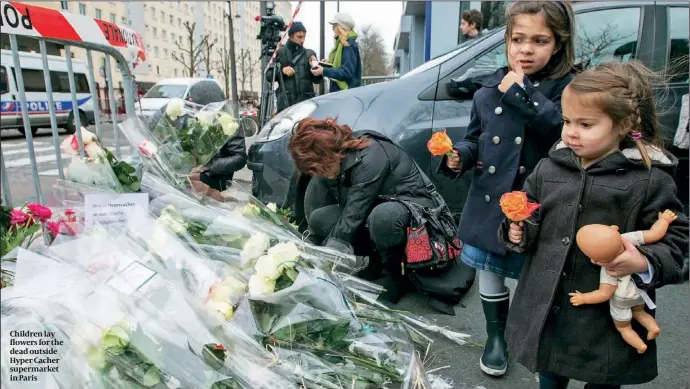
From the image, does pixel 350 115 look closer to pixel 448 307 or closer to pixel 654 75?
pixel 448 307

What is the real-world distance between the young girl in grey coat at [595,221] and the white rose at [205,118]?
2063 millimetres

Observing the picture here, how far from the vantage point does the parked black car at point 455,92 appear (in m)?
3.33

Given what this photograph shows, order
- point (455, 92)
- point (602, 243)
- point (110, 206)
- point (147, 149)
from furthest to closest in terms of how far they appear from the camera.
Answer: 1. point (455, 92)
2. point (147, 149)
3. point (110, 206)
4. point (602, 243)

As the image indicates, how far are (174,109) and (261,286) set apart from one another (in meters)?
1.70

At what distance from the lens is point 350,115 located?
11.2ft

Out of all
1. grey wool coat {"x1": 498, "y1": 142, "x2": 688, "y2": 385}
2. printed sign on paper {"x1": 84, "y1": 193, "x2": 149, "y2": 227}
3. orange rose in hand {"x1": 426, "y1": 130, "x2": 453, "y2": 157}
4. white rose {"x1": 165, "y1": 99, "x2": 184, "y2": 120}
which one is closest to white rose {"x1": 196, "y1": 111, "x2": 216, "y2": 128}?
white rose {"x1": 165, "y1": 99, "x2": 184, "y2": 120}

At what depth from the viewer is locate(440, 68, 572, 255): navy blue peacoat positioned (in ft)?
5.77

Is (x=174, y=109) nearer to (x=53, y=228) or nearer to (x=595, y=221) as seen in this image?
(x=53, y=228)

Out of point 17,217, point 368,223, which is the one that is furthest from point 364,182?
point 17,217

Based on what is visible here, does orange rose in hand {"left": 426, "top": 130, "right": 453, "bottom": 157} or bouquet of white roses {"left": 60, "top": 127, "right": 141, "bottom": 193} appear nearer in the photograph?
orange rose in hand {"left": 426, "top": 130, "right": 453, "bottom": 157}

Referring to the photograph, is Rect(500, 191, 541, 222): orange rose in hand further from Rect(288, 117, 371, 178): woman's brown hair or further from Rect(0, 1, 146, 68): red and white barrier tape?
Rect(0, 1, 146, 68): red and white barrier tape

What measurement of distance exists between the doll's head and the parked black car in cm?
203

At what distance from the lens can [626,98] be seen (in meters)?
1.37

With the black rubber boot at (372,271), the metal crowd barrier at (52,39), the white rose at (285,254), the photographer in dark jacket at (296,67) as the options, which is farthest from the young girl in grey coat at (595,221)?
the photographer in dark jacket at (296,67)
